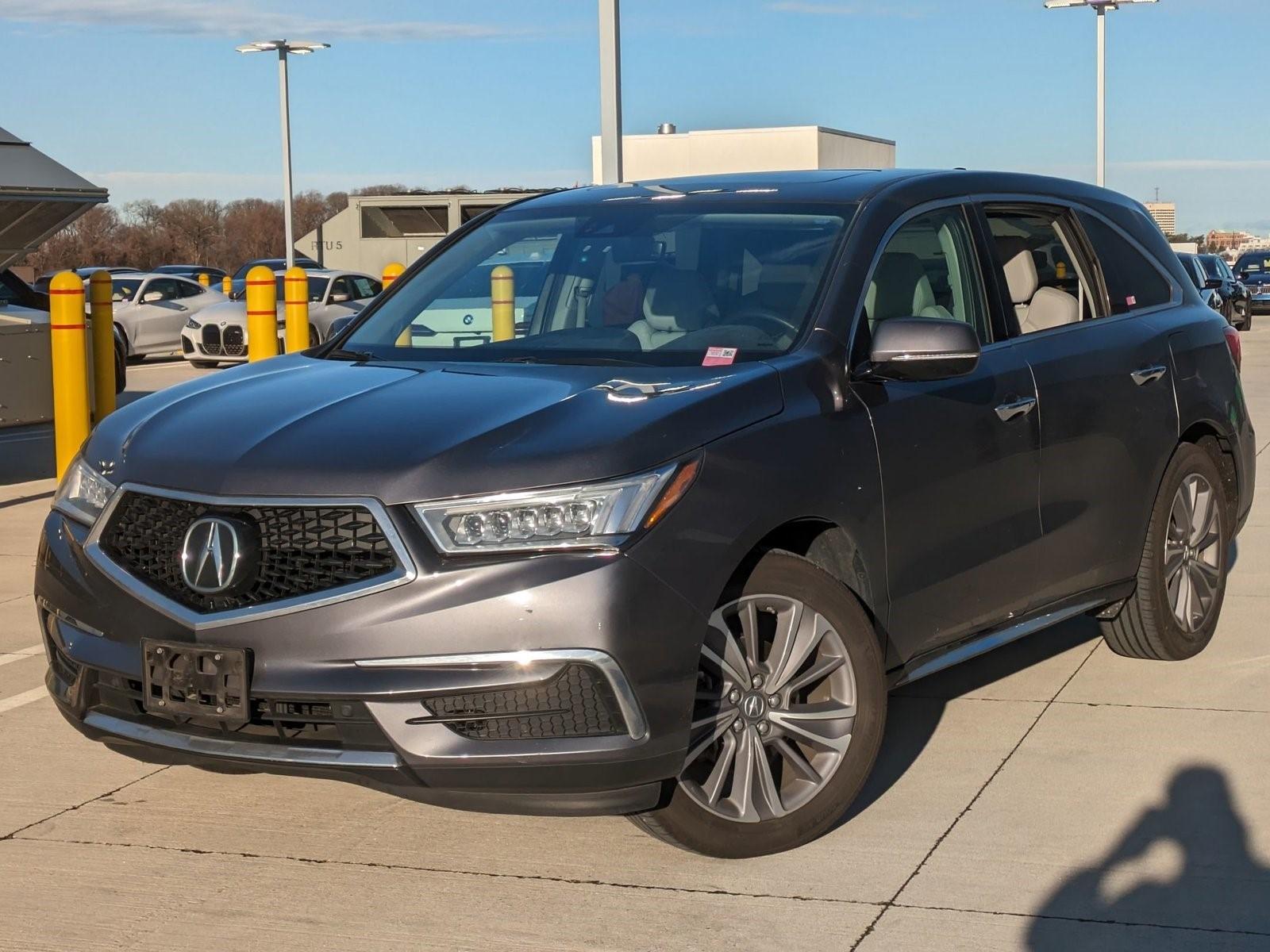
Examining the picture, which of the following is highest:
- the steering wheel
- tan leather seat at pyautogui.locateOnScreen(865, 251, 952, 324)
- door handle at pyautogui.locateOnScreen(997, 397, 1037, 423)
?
tan leather seat at pyautogui.locateOnScreen(865, 251, 952, 324)

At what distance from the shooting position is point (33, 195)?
40.7 ft

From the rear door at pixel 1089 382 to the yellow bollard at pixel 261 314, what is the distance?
8.08 metres

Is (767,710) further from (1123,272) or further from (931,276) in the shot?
(1123,272)

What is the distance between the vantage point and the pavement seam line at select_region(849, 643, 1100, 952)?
13.3 feet

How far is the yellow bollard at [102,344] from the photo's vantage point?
43.5ft

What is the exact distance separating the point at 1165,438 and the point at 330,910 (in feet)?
11.5

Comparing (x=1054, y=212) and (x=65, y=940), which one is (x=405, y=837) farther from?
(x=1054, y=212)

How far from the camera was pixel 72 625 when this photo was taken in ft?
14.5

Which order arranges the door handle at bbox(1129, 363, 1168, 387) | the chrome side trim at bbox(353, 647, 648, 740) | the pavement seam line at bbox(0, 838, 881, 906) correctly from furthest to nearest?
1. the door handle at bbox(1129, 363, 1168, 387)
2. the pavement seam line at bbox(0, 838, 881, 906)
3. the chrome side trim at bbox(353, 647, 648, 740)

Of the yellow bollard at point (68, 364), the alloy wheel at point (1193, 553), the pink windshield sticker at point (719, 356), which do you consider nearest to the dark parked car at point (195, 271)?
the yellow bollard at point (68, 364)

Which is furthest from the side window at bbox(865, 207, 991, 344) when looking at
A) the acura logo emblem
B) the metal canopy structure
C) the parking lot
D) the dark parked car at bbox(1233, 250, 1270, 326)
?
the dark parked car at bbox(1233, 250, 1270, 326)

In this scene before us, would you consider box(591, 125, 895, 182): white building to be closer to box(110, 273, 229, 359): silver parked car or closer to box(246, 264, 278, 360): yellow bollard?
box(110, 273, 229, 359): silver parked car

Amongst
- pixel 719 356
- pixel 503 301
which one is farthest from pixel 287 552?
pixel 503 301

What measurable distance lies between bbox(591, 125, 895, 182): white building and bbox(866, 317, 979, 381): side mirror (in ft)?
105
